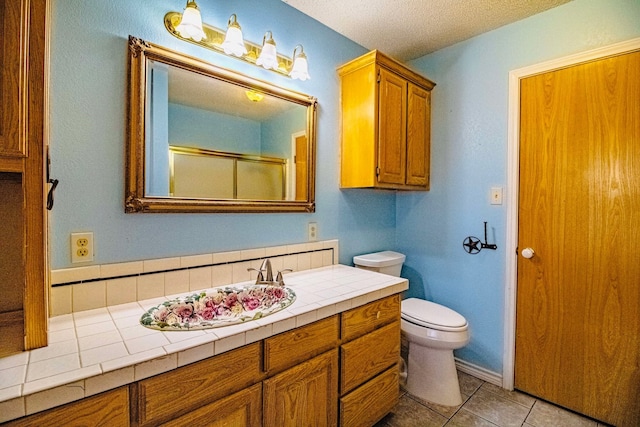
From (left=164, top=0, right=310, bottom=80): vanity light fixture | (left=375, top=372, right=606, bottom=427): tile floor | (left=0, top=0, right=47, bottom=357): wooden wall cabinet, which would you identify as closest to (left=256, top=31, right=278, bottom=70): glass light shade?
(left=164, top=0, right=310, bottom=80): vanity light fixture

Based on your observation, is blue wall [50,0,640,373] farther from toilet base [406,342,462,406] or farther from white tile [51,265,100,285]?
toilet base [406,342,462,406]

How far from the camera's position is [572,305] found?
168 centimetres

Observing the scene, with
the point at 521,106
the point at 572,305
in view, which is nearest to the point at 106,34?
the point at 521,106

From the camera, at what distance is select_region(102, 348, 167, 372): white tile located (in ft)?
2.43

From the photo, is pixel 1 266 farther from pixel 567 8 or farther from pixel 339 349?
pixel 567 8

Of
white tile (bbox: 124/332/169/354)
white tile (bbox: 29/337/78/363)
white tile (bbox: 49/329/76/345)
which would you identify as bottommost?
white tile (bbox: 29/337/78/363)

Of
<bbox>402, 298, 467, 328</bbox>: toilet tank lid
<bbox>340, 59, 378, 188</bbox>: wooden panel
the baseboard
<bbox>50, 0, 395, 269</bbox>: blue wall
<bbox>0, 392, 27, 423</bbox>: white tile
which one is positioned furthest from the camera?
the baseboard

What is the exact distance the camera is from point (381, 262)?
6.70ft

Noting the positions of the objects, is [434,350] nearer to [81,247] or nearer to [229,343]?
[229,343]

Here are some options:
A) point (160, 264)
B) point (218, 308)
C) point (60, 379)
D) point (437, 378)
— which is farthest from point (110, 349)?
point (437, 378)

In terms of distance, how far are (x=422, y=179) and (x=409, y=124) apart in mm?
429

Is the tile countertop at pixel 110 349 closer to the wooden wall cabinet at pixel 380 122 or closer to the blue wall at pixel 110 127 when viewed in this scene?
the blue wall at pixel 110 127

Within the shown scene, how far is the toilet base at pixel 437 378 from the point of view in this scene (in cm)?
177

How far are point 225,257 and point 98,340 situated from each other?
641 millimetres
